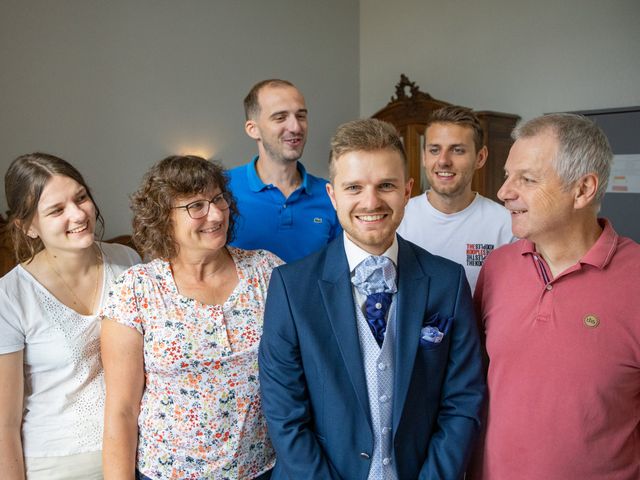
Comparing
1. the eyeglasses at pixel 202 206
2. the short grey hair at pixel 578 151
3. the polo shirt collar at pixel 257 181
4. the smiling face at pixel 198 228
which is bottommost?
the smiling face at pixel 198 228

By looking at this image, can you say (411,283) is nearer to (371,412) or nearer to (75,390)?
(371,412)

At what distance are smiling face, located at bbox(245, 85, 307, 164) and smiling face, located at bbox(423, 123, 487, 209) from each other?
0.62 metres

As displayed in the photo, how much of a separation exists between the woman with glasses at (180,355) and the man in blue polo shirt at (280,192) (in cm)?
77

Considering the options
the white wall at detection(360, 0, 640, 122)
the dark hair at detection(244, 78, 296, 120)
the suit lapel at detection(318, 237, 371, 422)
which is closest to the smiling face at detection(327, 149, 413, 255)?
the suit lapel at detection(318, 237, 371, 422)

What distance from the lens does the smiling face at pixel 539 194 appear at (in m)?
1.66

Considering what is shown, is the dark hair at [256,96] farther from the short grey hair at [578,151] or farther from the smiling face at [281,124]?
the short grey hair at [578,151]

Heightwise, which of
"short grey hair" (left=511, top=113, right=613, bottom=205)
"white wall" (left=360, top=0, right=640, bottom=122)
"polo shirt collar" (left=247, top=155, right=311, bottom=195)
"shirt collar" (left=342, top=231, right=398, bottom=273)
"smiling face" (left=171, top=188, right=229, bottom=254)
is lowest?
"shirt collar" (left=342, top=231, right=398, bottom=273)

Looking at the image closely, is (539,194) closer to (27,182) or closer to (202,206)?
(202,206)

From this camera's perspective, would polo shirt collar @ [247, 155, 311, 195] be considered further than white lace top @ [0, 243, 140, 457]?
Yes

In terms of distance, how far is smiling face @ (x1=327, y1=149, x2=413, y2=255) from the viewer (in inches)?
62.5

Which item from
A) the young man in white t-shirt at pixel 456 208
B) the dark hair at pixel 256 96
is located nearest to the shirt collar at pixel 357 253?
the young man in white t-shirt at pixel 456 208

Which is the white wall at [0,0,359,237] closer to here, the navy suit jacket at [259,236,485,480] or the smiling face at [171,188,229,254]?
the smiling face at [171,188,229,254]

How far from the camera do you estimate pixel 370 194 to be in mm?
1575

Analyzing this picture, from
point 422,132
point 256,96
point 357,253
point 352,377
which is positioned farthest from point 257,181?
point 422,132
